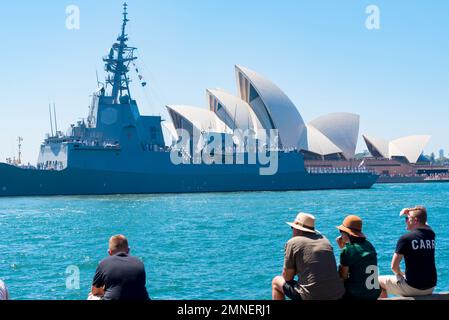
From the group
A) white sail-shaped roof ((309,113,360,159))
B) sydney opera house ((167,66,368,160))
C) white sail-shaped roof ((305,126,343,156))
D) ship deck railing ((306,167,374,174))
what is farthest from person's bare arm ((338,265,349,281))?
white sail-shaped roof ((309,113,360,159))

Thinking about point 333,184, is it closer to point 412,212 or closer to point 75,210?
point 75,210

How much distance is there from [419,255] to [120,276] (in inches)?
89.4

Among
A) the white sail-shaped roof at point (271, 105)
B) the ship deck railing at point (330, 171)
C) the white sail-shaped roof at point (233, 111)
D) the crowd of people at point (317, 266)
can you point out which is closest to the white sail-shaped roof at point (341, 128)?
the ship deck railing at point (330, 171)

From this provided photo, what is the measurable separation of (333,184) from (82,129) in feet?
85.7

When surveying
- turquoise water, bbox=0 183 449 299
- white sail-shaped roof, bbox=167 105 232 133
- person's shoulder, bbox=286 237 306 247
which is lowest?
turquoise water, bbox=0 183 449 299

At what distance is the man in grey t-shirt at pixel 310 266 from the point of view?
3848 mm

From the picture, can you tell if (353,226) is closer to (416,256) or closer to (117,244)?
(416,256)

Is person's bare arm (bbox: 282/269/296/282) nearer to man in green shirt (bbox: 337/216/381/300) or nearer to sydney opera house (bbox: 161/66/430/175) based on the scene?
man in green shirt (bbox: 337/216/381/300)

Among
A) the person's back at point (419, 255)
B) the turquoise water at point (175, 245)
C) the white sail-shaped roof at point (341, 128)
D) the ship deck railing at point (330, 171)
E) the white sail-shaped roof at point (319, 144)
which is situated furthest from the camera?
the white sail-shaped roof at point (341, 128)

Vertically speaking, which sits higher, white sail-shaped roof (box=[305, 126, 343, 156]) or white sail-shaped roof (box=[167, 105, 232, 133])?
white sail-shaped roof (box=[167, 105, 232, 133])

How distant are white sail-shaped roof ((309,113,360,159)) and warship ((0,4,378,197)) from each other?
19.8 meters

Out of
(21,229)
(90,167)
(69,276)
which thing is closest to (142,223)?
(21,229)

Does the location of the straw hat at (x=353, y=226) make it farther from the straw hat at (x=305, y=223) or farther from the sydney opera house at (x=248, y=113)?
the sydney opera house at (x=248, y=113)

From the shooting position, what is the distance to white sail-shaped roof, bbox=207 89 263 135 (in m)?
54.1
